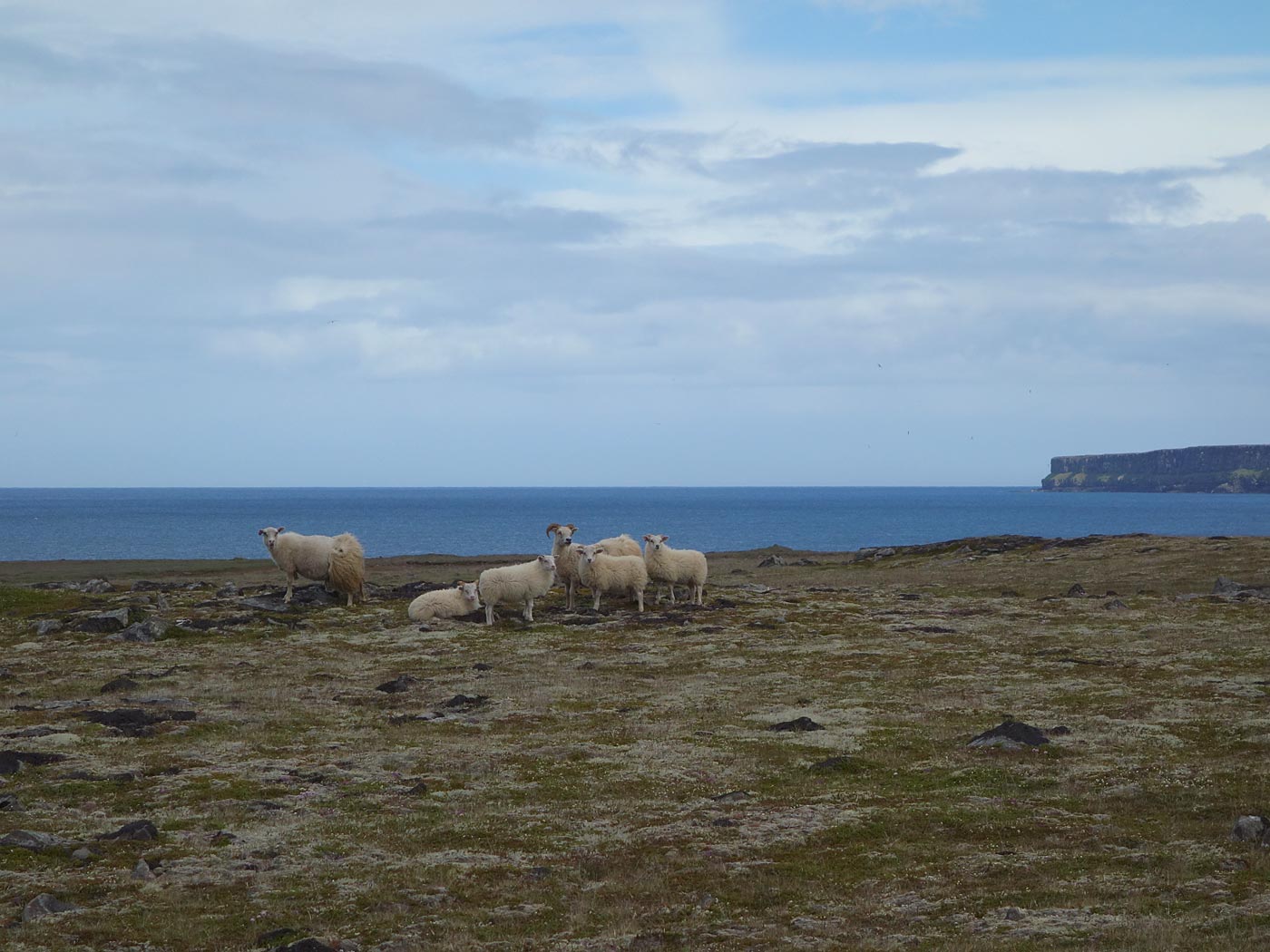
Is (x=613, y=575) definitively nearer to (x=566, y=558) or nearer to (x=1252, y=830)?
(x=566, y=558)

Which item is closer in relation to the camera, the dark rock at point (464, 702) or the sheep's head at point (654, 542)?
the dark rock at point (464, 702)

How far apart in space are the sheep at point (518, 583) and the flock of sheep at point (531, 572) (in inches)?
1.2

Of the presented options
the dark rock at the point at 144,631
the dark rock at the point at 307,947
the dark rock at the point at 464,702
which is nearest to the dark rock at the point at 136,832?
the dark rock at the point at 307,947

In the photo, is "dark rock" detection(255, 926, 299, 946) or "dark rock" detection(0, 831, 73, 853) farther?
"dark rock" detection(0, 831, 73, 853)

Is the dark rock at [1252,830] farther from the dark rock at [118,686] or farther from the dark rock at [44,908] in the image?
the dark rock at [118,686]

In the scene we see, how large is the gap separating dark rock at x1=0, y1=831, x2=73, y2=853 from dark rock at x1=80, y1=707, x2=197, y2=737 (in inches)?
286

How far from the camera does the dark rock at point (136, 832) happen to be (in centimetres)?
1541

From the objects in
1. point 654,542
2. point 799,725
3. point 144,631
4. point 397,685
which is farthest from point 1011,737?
point 144,631

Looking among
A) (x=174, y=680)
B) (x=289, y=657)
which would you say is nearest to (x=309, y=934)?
(x=174, y=680)

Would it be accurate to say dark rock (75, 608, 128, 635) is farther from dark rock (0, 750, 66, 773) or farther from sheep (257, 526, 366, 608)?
dark rock (0, 750, 66, 773)

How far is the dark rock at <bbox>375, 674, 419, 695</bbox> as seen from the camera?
27516 millimetres

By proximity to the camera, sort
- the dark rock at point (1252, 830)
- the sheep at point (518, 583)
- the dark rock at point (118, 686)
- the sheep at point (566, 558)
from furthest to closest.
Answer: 1. the sheep at point (566, 558)
2. the sheep at point (518, 583)
3. the dark rock at point (118, 686)
4. the dark rock at point (1252, 830)

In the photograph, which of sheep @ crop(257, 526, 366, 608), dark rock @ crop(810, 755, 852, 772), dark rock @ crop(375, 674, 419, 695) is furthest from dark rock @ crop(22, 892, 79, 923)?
sheep @ crop(257, 526, 366, 608)

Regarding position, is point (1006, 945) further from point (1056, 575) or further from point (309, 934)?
point (1056, 575)
